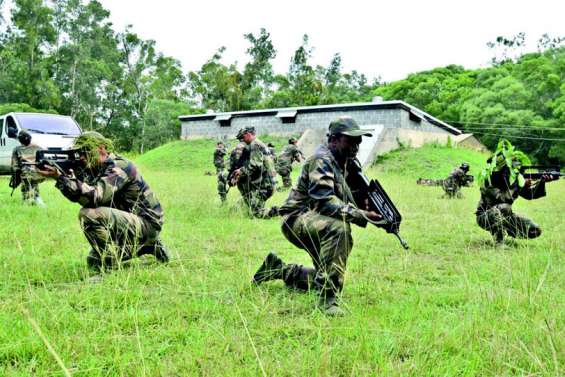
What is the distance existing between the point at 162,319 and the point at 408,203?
9729mm

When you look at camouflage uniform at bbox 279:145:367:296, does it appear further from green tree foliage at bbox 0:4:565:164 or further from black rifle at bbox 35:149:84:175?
green tree foliage at bbox 0:4:565:164

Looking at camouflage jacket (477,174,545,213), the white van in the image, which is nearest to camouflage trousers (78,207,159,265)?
camouflage jacket (477,174,545,213)

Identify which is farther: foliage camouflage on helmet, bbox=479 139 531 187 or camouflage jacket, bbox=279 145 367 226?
foliage camouflage on helmet, bbox=479 139 531 187

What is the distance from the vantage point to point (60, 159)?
15.5 ft

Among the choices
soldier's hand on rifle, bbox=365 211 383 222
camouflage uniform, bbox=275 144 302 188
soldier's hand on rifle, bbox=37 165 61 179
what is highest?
soldier's hand on rifle, bbox=37 165 61 179

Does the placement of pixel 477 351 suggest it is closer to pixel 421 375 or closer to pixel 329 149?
pixel 421 375

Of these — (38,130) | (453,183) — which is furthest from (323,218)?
(38,130)

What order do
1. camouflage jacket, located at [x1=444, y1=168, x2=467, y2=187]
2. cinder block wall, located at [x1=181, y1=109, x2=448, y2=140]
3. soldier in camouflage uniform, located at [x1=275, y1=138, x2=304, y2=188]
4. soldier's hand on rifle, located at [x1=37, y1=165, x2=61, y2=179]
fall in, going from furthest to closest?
cinder block wall, located at [x1=181, y1=109, x2=448, y2=140], soldier in camouflage uniform, located at [x1=275, y1=138, x2=304, y2=188], camouflage jacket, located at [x1=444, y1=168, x2=467, y2=187], soldier's hand on rifle, located at [x1=37, y1=165, x2=61, y2=179]

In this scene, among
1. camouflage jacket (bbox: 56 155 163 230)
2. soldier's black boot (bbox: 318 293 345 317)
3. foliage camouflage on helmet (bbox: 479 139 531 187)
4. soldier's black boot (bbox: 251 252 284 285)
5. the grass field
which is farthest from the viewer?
foliage camouflage on helmet (bbox: 479 139 531 187)

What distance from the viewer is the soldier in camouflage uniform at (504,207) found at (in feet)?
21.9

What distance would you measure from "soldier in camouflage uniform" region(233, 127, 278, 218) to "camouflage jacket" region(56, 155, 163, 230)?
14.0 feet

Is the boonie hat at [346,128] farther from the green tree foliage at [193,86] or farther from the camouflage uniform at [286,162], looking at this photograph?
the green tree foliage at [193,86]

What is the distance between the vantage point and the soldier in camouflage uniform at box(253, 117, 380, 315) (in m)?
3.85

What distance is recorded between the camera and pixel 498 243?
6.73 meters
